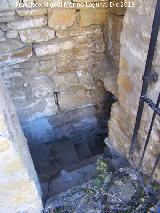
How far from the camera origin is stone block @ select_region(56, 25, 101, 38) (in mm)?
3152

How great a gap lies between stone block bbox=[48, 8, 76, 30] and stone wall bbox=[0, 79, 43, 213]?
1.03 meters

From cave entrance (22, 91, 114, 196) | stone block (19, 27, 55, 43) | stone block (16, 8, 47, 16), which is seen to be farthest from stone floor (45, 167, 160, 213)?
stone block (16, 8, 47, 16)

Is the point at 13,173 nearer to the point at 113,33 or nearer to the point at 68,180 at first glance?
the point at 68,180

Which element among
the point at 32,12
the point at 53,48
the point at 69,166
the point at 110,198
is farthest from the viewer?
the point at 69,166

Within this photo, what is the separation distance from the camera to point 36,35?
10.1 ft

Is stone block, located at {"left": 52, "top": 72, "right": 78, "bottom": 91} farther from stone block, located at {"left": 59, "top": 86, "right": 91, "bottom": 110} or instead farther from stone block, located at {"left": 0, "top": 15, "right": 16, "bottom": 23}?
stone block, located at {"left": 0, "top": 15, "right": 16, "bottom": 23}

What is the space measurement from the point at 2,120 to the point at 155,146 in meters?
1.36

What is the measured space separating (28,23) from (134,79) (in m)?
1.22

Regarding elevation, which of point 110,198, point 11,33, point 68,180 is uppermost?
point 11,33

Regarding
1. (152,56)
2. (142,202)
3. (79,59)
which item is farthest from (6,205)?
(79,59)

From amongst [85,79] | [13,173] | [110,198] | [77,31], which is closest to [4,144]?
[13,173]

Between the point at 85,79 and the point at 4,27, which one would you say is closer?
the point at 4,27

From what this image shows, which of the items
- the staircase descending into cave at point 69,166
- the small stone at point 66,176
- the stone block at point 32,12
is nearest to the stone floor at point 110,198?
the staircase descending into cave at point 69,166

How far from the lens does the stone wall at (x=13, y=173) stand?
1885 millimetres
